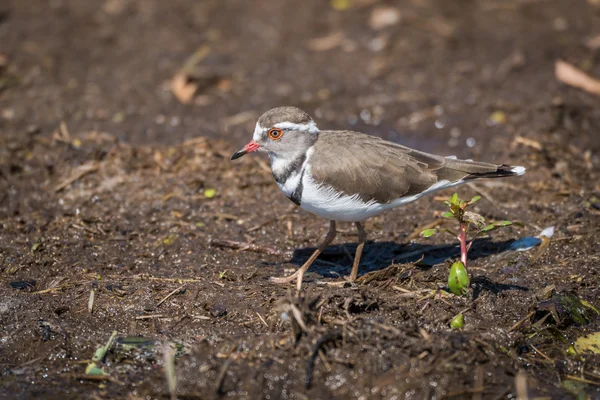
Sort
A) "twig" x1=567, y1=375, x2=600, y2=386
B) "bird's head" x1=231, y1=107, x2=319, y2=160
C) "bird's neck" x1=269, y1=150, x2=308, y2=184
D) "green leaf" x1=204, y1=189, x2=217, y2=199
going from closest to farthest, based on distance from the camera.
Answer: "twig" x1=567, y1=375, x2=600, y2=386
"bird's neck" x1=269, y1=150, x2=308, y2=184
"bird's head" x1=231, y1=107, x2=319, y2=160
"green leaf" x1=204, y1=189, x2=217, y2=199

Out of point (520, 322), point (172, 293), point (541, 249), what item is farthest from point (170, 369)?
point (541, 249)

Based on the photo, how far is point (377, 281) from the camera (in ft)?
22.1

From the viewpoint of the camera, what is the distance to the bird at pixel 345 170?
653cm

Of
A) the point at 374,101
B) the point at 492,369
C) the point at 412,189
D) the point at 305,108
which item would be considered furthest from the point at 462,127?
the point at 492,369

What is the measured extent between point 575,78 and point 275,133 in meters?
5.87

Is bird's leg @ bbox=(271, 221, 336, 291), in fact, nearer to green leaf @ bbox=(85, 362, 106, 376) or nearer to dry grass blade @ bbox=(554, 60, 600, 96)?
green leaf @ bbox=(85, 362, 106, 376)

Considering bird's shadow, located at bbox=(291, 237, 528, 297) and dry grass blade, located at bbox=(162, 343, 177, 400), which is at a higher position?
dry grass blade, located at bbox=(162, 343, 177, 400)

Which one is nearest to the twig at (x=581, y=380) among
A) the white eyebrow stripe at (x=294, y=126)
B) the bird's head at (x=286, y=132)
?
the bird's head at (x=286, y=132)

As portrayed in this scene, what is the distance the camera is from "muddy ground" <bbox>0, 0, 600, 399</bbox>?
5773 millimetres

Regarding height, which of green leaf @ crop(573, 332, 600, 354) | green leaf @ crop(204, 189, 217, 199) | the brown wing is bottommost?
green leaf @ crop(573, 332, 600, 354)

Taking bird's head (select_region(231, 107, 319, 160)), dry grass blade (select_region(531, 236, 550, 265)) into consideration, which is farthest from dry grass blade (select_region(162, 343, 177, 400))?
dry grass blade (select_region(531, 236, 550, 265))

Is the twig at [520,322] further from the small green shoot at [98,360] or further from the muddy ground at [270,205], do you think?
the small green shoot at [98,360]

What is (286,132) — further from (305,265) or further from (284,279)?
(284,279)

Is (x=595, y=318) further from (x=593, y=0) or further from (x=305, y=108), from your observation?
(x=593, y=0)
